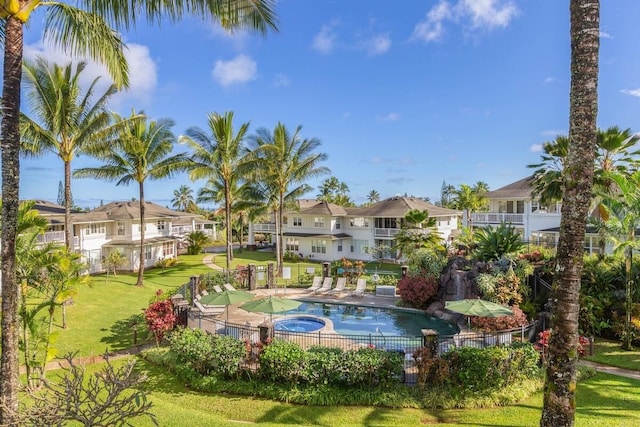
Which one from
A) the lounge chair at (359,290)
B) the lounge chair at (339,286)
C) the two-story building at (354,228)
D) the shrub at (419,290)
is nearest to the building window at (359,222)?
→ the two-story building at (354,228)

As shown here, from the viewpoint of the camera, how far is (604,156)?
19.2 m

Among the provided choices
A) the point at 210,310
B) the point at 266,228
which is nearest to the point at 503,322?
the point at 210,310

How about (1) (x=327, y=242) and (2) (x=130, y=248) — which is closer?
(2) (x=130, y=248)

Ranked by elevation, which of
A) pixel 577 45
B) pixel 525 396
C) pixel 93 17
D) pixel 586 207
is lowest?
pixel 525 396

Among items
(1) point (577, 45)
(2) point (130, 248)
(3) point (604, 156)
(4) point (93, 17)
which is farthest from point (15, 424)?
(2) point (130, 248)

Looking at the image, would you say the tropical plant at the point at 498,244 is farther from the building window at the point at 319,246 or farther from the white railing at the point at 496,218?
the building window at the point at 319,246

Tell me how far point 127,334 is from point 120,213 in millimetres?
22708

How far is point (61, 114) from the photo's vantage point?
62.9 feet

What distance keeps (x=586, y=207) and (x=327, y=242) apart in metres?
37.7

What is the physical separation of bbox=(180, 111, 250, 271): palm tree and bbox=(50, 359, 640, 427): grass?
17.6 meters

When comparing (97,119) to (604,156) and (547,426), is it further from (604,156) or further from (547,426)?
(604,156)

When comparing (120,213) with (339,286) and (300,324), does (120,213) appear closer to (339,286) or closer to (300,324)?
(339,286)

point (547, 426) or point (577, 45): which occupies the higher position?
point (577, 45)

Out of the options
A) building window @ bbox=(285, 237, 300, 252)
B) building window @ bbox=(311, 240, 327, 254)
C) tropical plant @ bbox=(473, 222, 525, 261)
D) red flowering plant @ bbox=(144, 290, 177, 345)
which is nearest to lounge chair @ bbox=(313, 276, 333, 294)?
tropical plant @ bbox=(473, 222, 525, 261)
